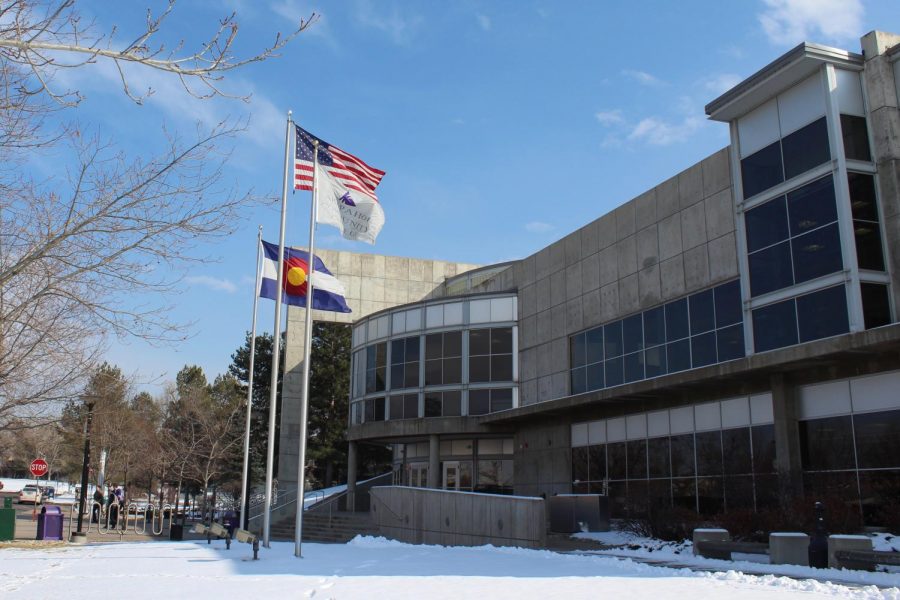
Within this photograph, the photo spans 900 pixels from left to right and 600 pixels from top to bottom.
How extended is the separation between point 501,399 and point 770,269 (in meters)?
17.4

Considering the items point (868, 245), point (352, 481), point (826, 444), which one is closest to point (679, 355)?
point (826, 444)

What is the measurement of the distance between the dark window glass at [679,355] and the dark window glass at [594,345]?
14.0 ft

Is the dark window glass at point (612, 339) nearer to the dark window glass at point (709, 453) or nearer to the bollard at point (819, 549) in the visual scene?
the dark window glass at point (709, 453)

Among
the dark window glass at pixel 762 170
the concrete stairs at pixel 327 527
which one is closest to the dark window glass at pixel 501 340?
the concrete stairs at pixel 327 527

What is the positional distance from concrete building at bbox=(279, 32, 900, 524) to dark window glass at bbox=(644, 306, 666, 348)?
71mm

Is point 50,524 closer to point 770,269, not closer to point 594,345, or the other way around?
point 594,345

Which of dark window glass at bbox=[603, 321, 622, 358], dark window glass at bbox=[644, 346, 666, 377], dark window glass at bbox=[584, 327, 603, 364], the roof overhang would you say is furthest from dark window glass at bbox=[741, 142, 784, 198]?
dark window glass at bbox=[584, 327, 603, 364]

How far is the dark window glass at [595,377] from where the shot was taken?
1277 inches

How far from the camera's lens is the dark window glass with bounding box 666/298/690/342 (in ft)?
91.3

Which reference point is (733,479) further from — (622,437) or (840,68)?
(840,68)

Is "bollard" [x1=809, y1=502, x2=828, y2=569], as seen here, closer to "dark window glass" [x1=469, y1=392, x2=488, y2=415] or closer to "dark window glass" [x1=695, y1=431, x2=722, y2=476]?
"dark window glass" [x1=695, y1=431, x2=722, y2=476]

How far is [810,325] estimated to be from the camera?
72.4 feet

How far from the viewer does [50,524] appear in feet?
79.3

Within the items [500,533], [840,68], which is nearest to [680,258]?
[840,68]
